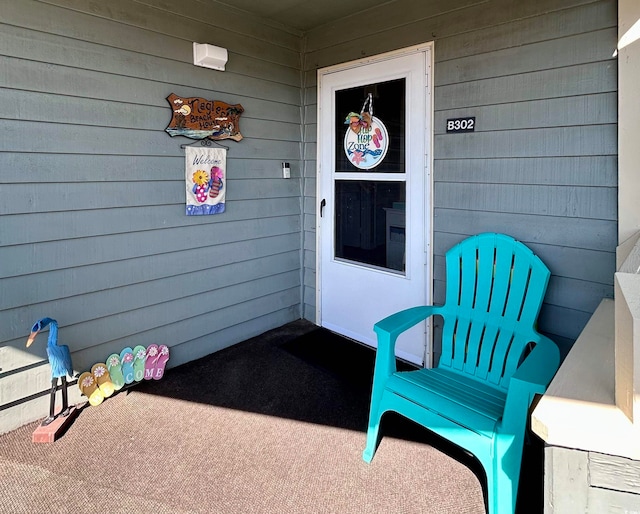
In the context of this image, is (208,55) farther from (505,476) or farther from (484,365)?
(505,476)

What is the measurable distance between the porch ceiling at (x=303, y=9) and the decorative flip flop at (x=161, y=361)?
226cm

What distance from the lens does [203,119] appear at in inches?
113

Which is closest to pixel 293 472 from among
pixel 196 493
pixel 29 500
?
pixel 196 493

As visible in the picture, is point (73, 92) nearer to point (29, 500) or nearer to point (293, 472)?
point (29, 500)

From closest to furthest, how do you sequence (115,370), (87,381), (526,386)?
(526,386)
(87,381)
(115,370)

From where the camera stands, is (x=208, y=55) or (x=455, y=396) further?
(x=208, y=55)

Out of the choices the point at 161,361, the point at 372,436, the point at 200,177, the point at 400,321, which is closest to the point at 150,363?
the point at 161,361

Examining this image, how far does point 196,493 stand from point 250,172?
2119 mm

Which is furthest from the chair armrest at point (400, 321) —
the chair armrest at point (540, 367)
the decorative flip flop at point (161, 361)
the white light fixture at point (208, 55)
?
the white light fixture at point (208, 55)

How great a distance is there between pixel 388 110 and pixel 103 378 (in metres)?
2.40

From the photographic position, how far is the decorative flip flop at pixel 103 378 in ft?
8.25

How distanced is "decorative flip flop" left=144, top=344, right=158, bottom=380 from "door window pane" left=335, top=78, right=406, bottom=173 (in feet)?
5.89

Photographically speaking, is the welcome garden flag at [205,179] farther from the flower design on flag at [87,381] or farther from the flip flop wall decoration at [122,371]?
the flower design on flag at [87,381]

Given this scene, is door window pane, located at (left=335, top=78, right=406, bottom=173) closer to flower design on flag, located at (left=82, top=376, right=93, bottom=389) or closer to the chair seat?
the chair seat
